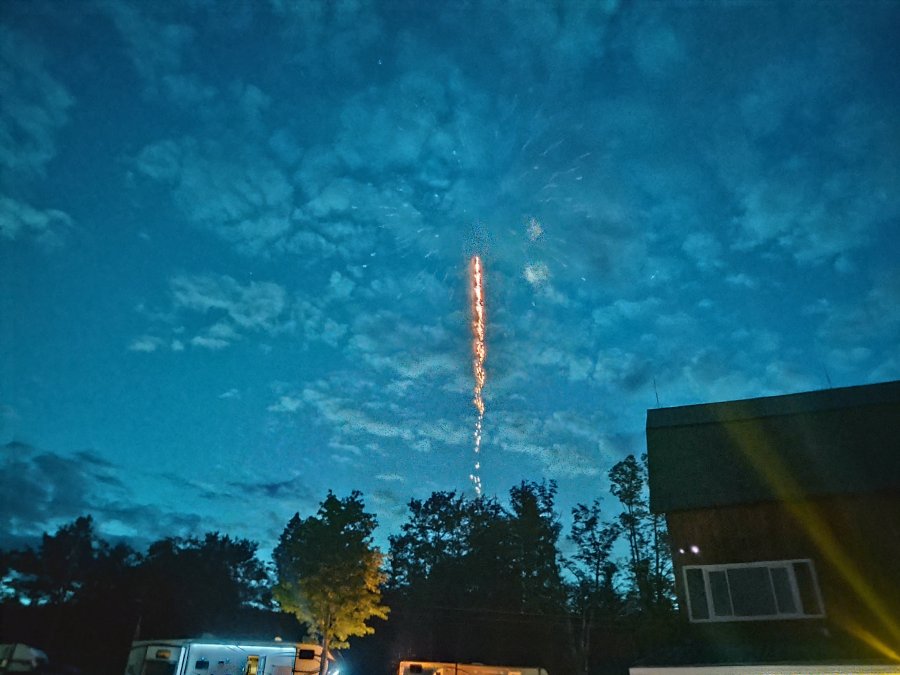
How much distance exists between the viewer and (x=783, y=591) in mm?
14398

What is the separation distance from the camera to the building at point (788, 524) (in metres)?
13.7

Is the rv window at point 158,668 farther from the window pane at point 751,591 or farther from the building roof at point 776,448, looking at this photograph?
the window pane at point 751,591

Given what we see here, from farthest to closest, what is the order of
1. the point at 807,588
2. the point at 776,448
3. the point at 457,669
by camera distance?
the point at 457,669
the point at 776,448
the point at 807,588

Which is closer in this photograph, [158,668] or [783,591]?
[783,591]

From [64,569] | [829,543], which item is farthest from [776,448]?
[64,569]

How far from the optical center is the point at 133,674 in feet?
77.0

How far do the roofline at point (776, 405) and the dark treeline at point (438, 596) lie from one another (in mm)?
13266

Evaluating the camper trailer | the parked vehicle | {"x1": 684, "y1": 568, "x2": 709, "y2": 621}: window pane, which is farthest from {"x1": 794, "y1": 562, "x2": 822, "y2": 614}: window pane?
the parked vehicle

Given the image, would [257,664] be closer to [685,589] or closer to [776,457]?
[685,589]

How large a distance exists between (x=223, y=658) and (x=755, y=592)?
19.0 metres

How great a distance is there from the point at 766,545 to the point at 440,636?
2659 cm

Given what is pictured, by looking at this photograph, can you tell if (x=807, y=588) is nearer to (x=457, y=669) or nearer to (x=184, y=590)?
(x=457, y=669)

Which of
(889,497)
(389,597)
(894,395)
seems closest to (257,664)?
(389,597)

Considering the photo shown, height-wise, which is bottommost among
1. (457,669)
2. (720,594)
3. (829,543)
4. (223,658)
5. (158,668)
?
(158,668)
